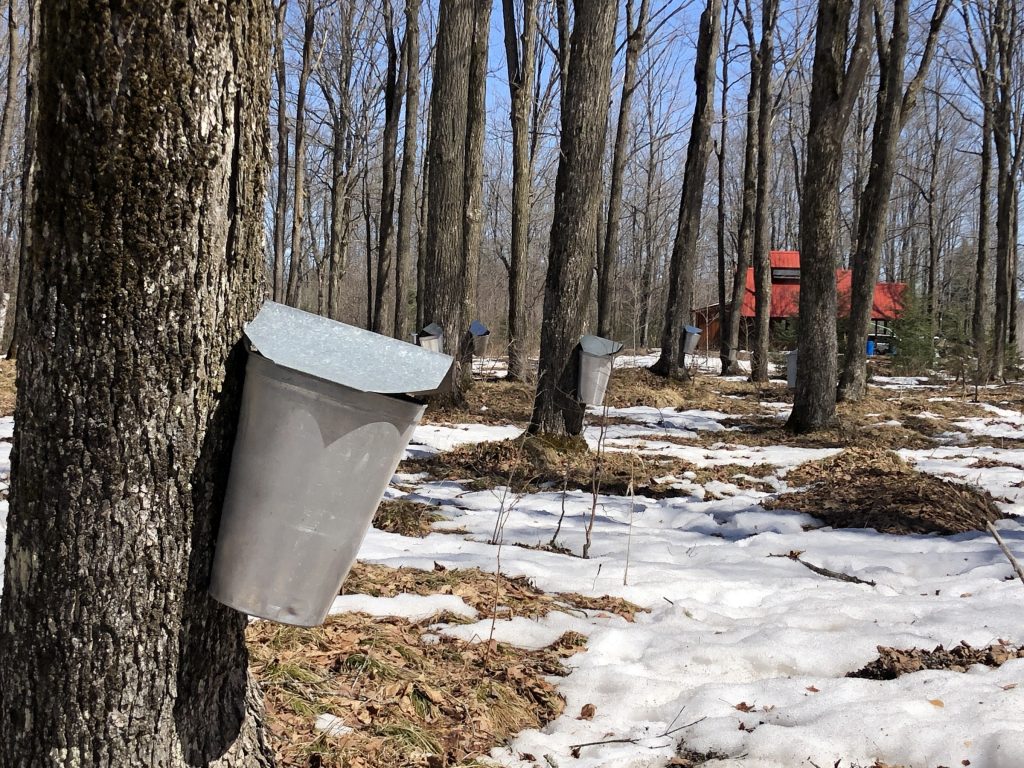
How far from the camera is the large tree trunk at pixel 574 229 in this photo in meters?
6.48

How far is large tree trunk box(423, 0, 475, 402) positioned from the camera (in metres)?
9.43

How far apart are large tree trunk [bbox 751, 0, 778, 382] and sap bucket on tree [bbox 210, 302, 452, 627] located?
12773mm

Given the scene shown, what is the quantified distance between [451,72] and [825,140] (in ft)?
14.9

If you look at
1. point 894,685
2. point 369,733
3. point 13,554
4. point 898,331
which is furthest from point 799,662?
point 898,331

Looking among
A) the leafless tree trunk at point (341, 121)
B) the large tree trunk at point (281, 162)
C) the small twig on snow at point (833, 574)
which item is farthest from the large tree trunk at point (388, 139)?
the small twig on snow at point (833, 574)

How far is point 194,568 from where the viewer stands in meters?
1.50

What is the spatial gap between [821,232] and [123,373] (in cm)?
757

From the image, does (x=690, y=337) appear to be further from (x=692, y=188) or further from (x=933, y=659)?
(x=933, y=659)

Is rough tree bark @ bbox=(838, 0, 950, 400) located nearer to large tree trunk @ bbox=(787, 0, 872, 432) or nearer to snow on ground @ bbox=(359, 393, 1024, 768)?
large tree trunk @ bbox=(787, 0, 872, 432)

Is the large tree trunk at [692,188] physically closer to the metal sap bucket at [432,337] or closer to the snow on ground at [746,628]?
the metal sap bucket at [432,337]

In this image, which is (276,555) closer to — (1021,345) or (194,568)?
(194,568)

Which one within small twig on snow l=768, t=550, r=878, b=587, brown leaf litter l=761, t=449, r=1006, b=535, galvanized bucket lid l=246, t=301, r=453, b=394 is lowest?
small twig on snow l=768, t=550, r=878, b=587

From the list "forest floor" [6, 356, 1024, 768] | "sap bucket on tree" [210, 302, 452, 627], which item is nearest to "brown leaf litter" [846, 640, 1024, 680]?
"forest floor" [6, 356, 1024, 768]

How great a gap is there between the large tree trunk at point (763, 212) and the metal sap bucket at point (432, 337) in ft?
22.1
